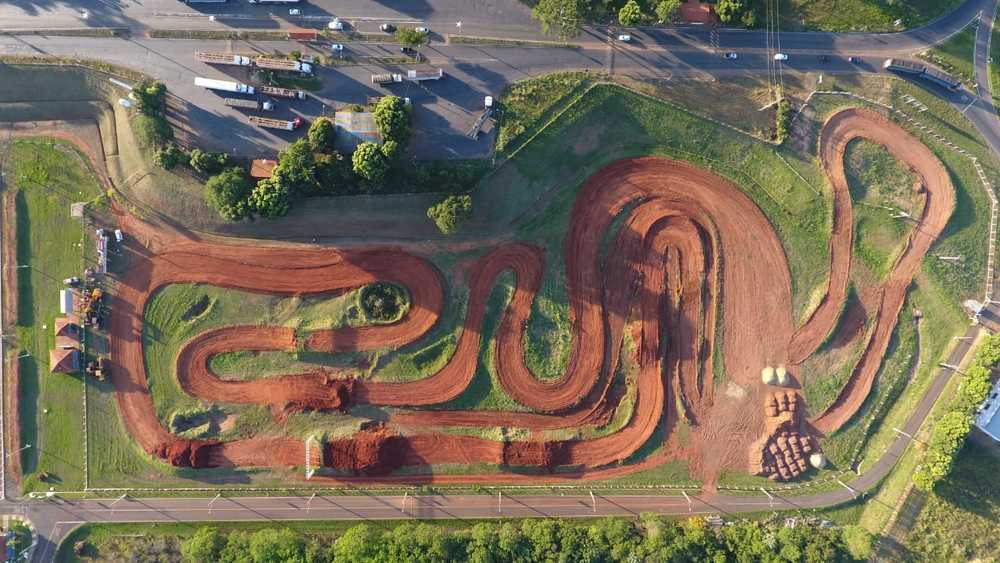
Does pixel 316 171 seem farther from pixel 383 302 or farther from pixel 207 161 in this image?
pixel 383 302

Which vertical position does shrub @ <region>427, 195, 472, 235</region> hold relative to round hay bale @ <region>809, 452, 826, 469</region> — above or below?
above

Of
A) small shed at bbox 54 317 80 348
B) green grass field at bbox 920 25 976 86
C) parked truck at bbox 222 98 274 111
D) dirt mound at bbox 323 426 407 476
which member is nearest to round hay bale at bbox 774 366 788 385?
green grass field at bbox 920 25 976 86

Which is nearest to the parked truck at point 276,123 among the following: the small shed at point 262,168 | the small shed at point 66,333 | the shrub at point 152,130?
the small shed at point 262,168

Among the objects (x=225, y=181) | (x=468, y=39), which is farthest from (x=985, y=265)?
(x=225, y=181)

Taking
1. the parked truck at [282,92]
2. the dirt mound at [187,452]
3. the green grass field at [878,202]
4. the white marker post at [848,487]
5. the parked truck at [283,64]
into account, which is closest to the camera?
the parked truck at [283,64]

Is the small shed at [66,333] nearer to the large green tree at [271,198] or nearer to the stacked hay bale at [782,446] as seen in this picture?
the large green tree at [271,198]

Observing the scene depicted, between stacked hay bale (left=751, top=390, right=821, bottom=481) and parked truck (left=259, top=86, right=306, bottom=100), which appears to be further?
stacked hay bale (left=751, top=390, right=821, bottom=481)

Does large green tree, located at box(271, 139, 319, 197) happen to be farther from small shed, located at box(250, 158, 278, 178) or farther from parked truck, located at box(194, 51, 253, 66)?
parked truck, located at box(194, 51, 253, 66)
